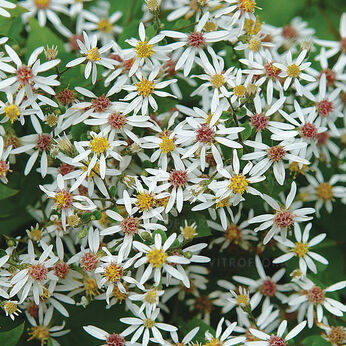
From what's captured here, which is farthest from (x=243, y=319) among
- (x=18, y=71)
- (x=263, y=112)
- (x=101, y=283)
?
(x=18, y=71)

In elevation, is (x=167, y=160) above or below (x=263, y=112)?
below

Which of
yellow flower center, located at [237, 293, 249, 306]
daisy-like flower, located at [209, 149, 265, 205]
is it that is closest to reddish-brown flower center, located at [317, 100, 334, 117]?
daisy-like flower, located at [209, 149, 265, 205]

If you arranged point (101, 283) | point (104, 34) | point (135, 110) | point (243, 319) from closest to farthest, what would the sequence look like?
point (101, 283) → point (135, 110) → point (243, 319) → point (104, 34)

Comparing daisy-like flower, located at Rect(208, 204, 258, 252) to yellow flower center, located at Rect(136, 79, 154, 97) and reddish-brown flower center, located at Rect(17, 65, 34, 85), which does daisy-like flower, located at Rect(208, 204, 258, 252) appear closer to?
yellow flower center, located at Rect(136, 79, 154, 97)

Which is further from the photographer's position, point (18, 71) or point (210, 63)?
point (210, 63)

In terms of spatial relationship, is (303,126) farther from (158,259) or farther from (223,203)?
(158,259)

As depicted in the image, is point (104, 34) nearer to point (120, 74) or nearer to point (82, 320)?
point (120, 74)
